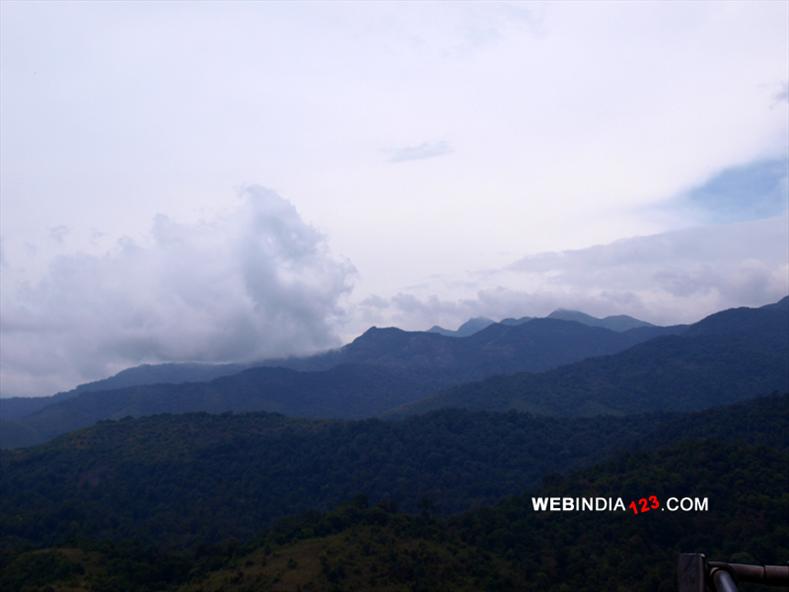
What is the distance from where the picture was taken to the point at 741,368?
193 metres

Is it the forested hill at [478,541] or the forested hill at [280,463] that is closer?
the forested hill at [478,541]

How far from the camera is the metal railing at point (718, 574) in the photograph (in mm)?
5078

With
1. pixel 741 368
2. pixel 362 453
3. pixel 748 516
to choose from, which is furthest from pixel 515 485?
pixel 741 368

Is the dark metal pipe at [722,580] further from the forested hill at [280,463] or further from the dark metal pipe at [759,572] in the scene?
the forested hill at [280,463]

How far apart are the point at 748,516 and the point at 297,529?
40487 millimetres

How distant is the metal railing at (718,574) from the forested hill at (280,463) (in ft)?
293

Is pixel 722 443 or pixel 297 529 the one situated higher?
pixel 722 443

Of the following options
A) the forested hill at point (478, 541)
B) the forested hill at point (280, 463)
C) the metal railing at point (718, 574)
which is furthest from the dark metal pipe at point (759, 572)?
the forested hill at point (280, 463)

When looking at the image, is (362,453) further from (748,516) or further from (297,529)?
(748,516)

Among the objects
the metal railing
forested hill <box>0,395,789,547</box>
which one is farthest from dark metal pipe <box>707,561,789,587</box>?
forested hill <box>0,395,789,547</box>

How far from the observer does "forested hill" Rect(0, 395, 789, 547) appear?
9475 cm

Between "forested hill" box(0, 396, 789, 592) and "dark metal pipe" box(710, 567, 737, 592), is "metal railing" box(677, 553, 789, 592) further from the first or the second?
"forested hill" box(0, 396, 789, 592)

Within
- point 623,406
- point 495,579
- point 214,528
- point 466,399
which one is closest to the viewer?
point 495,579

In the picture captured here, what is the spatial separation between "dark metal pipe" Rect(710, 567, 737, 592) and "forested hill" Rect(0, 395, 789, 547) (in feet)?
293
